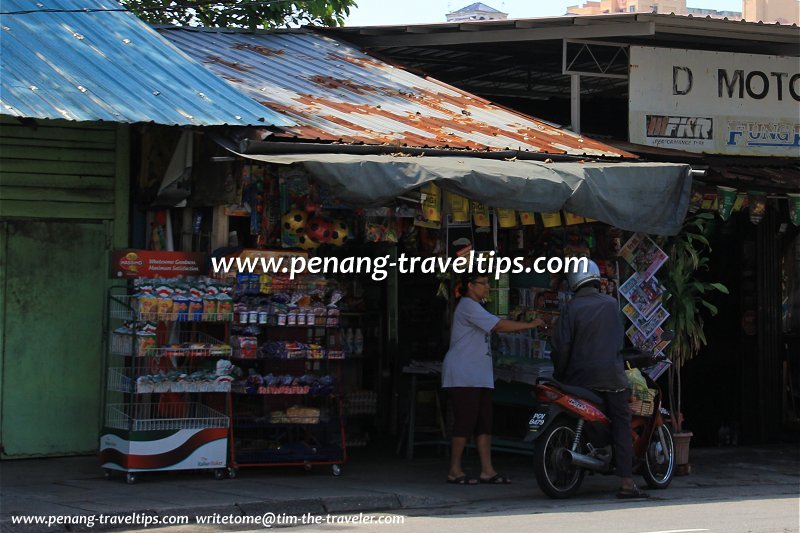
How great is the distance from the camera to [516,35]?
47.2 feet

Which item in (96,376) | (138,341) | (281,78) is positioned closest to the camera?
(138,341)

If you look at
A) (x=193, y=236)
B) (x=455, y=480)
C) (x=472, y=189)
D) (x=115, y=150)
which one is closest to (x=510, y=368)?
(x=455, y=480)

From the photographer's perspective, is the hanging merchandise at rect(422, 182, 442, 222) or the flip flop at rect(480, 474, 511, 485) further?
the hanging merchandise at rect(422, 182, 442, 222)

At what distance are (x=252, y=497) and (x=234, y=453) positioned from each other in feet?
3.86

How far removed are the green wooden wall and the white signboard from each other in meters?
6.08

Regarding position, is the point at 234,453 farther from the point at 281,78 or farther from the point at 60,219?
the point at 281,78

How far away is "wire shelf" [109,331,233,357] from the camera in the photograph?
10.2 m

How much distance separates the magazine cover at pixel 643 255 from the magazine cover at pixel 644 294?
9cm

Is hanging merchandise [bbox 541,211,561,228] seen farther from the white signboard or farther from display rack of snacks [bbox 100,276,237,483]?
display rack of snacks [bbox 100,276,237,483]

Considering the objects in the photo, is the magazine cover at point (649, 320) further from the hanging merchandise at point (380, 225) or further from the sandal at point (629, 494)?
the hanging merchandise at point (380, 225)

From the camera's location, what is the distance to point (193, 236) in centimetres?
1163

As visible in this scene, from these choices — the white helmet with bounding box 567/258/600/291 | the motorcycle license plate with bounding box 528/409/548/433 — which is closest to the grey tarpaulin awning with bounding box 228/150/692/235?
the white helmet with bounding box 567/258/600/291

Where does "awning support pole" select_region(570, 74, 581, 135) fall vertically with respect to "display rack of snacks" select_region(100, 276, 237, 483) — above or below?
above

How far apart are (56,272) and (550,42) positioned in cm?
674
